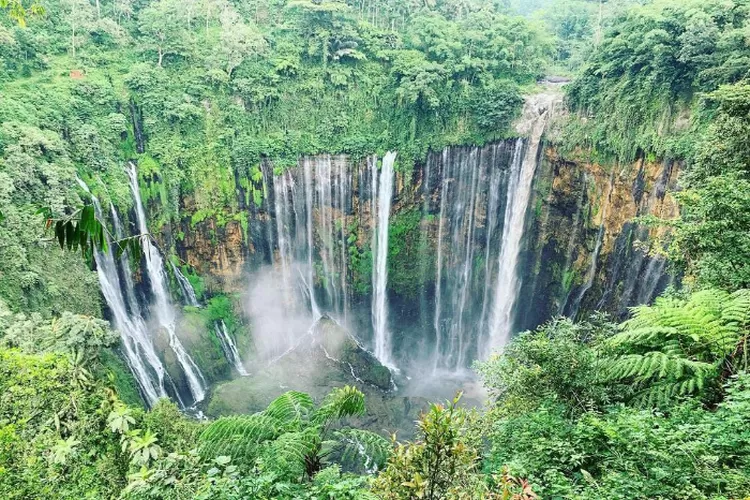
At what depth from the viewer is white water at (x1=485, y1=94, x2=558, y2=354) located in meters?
17.4

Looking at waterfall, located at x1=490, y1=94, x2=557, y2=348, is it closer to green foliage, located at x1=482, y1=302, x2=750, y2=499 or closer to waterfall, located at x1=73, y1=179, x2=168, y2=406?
green foliage, located at x1=482, y1=302, x2=750, y2=499

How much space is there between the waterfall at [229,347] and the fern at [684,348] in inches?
601

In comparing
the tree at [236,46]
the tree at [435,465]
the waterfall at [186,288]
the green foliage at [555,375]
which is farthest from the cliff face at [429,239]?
the tree at [435,465]

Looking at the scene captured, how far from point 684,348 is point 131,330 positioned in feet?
49.2

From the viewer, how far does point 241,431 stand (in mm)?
5461

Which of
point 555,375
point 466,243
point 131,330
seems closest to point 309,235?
point 466,243

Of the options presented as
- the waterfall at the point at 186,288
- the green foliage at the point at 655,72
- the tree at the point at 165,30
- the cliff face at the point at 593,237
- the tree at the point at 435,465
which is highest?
the tree at the point at 165,30

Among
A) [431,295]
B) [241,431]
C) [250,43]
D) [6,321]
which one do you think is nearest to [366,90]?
[250,43]

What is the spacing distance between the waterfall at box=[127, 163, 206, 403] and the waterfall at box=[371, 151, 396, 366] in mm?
7083

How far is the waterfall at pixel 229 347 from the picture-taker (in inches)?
701

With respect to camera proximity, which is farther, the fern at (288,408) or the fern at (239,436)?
the fern at (288,408)

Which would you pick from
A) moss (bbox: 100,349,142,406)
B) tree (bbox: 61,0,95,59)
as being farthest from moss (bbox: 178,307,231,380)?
tree (bbox: 61,0,95,59)

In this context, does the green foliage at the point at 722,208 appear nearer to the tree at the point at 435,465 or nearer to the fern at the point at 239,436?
the tree at the point at 435,465

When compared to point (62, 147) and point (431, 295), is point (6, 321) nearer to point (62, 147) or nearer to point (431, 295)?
point (62, 147)
